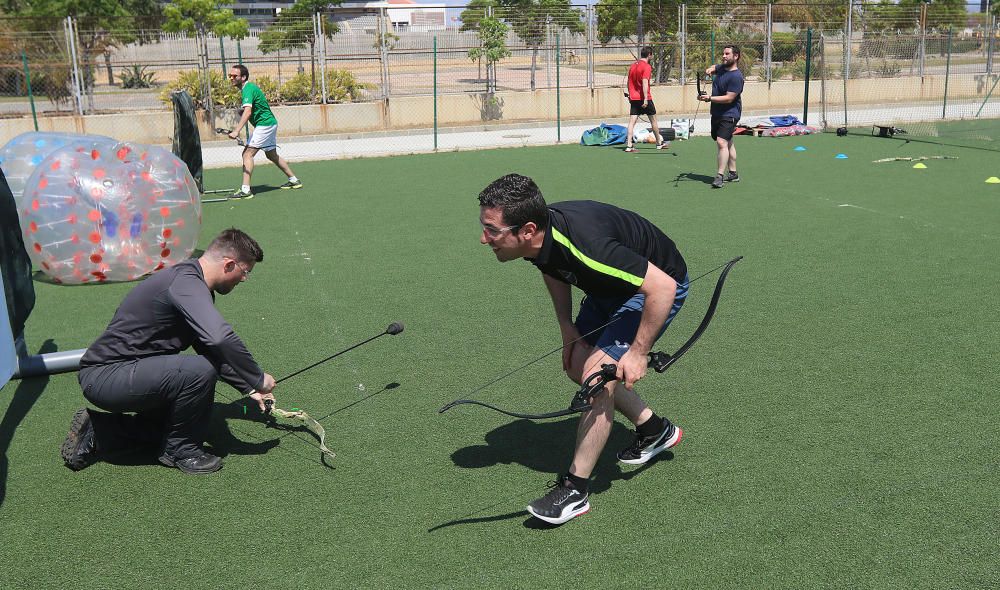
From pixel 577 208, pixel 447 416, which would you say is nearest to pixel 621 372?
pixel 577 208

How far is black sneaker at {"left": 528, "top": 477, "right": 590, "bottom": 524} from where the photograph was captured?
12.4ft

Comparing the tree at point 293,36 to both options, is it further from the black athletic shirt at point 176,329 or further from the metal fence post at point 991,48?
the metal fence post at point 991,48

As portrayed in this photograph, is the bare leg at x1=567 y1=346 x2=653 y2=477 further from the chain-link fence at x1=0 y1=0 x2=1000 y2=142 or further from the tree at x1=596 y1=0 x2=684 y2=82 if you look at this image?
the tree at x1=596 y1=0 x2=684 y2=82

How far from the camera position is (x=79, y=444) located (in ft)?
14.4

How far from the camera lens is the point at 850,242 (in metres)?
8.52

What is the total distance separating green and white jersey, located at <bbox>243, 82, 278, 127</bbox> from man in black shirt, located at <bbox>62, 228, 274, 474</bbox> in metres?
7.99

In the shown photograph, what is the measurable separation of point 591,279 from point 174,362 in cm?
207

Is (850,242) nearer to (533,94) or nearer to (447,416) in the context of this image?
(447,416)

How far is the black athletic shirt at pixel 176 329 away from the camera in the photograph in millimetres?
4074

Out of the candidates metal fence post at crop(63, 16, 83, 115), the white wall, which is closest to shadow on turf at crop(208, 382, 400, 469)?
the white wall

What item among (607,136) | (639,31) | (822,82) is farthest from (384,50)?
(822,82)

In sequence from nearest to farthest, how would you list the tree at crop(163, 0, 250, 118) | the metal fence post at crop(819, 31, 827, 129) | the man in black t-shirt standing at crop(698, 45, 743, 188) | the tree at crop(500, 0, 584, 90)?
the man in black t-shirt standing at crop(698, 45, 743, 188) → the metal fence post at crop(819, 31, 827, 129) → the tree at crop(500, 0, 584, 90) → the tree at crop(163, 0, 250, 118)

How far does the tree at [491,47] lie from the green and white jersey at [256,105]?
1130 centimetres

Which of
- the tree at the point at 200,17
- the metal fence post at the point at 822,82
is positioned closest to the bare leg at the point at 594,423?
the metal fence post at the point at 822,82
